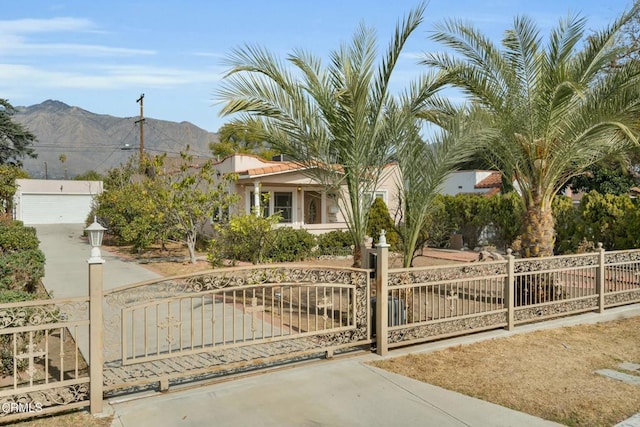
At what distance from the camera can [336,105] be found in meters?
7.92

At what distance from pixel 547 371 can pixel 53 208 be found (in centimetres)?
3889

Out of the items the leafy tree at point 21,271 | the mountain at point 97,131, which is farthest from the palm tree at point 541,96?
the mountain at point 97,131

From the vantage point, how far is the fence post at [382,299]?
20.8ft

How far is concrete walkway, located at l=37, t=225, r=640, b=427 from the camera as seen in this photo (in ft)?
14.2

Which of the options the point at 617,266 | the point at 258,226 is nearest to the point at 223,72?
the point at 258,226

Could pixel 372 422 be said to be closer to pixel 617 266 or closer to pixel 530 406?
pixel 530 406

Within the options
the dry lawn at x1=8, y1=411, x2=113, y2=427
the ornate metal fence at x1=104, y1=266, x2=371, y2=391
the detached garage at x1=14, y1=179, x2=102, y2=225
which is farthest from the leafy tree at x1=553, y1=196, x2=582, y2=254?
the detached garage at x1=14, y1=179, x2=102, y2=225

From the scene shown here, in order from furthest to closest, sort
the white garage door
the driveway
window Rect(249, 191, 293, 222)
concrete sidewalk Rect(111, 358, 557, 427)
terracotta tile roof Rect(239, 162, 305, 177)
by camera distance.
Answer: the white garage door < window Rect(249, 191, 293, 222) < terracotta tile roof Rect(239, 162, 305, 177) < the driveway < concrete sidewalk Rect(111, 358, 557, 427)

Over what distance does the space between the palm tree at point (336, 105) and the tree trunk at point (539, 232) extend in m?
3.21

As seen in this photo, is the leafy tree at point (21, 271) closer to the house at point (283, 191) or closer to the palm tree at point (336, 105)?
the palm tree at point (336, 105)

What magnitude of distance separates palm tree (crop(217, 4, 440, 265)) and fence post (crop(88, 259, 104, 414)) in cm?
359

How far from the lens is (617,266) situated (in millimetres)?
9164

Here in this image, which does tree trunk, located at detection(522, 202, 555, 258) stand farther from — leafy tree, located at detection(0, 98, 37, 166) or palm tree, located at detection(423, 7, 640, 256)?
leafy tree, located at detection(0, 98, 37, 166)

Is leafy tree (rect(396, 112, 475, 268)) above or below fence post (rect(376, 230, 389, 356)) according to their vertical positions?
above
